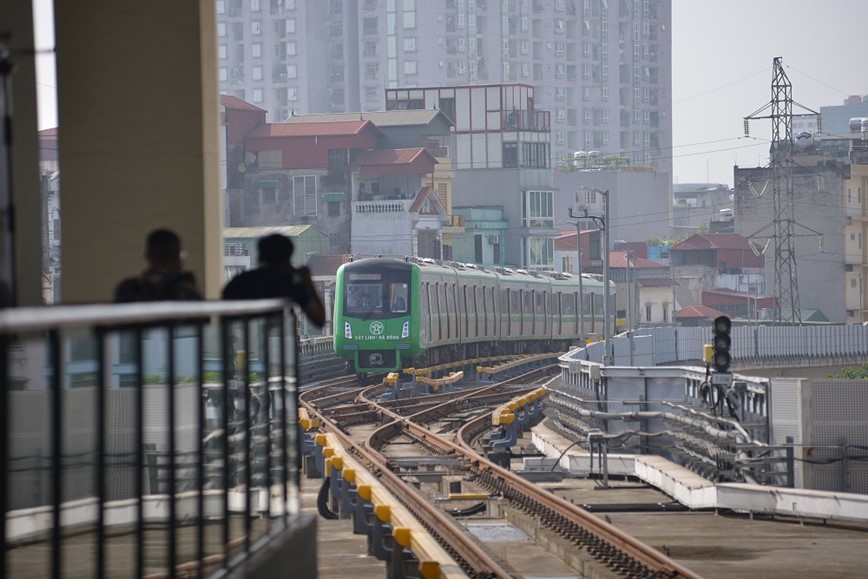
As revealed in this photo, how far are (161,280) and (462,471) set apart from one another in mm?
16261

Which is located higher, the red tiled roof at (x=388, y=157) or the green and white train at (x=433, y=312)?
the red tiled roof at (x=388, y=157)

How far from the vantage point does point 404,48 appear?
154000mm

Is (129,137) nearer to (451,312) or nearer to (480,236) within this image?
(451,312)

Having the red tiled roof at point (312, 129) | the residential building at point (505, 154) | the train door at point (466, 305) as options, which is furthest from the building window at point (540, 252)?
the train door at point (466, 305)

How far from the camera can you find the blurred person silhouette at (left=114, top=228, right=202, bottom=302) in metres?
5.39

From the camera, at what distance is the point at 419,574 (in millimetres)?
11922

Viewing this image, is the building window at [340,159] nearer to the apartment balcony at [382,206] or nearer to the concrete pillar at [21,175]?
the apartment balcony at [382,206]

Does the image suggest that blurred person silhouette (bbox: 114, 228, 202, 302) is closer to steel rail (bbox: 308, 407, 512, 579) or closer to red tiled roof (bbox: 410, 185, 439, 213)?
steel rail (bbox: 308, 407, 512, 579)

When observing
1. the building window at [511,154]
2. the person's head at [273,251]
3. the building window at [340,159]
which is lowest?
the person's head at [273,251]

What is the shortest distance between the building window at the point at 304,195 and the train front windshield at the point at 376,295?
50.6 meters

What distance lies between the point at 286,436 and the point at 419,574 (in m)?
5.52

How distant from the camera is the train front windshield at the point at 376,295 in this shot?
41188mm

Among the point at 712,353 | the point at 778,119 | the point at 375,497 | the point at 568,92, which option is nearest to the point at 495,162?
the point at 778,119

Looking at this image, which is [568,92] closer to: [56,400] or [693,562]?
[693,562]
